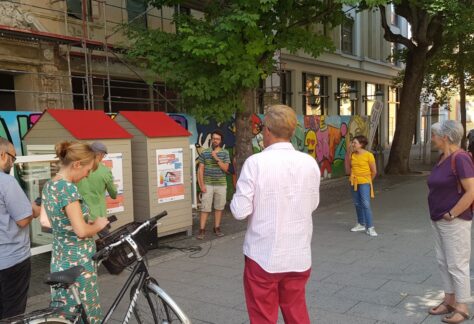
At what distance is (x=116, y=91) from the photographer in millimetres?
12133

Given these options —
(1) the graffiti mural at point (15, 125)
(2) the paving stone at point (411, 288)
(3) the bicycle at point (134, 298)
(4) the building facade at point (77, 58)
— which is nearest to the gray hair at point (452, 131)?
(2) the paving stone at point (411, 288)

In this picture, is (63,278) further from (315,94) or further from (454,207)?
(315,94)

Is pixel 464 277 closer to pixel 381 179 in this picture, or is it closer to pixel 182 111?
pixel 182 111

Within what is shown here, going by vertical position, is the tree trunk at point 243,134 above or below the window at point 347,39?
below

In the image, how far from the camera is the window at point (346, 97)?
2221 cm

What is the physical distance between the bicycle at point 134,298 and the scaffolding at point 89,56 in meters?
6.45

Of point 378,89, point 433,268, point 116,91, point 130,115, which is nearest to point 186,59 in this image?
point 130,115

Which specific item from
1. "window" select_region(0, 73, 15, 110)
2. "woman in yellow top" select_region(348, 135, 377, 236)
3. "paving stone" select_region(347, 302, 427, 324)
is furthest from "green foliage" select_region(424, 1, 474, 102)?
"window" select_region(0, 73, 15, 110)

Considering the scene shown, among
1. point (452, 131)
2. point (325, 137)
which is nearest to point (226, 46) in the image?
point (452, 131)

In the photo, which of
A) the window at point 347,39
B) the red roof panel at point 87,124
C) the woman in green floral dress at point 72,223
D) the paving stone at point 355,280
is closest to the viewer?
the woman in green floral dress at point 72,223

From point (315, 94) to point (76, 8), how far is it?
1218cm

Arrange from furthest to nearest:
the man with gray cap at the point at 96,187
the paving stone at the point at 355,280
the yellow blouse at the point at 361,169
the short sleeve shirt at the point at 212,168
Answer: the short sleeve shirt at the point at 212,168
the yellow blouse at the point at 361,169
the man with gray cap at the point at 96,187
the paving stone at the point at 355,280

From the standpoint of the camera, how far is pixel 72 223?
292cm

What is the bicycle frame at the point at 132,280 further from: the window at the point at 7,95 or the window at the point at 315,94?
the window at the point at 315,94
